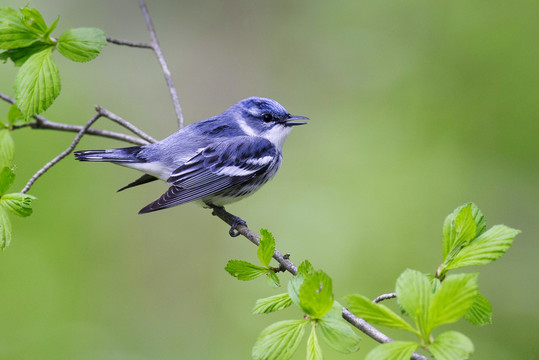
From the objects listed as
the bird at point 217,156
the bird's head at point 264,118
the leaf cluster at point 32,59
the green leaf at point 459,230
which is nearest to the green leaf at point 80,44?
the leaf cluster at point 32,59

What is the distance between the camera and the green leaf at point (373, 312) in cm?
88

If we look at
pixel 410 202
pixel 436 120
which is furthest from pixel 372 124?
pixel 410 202

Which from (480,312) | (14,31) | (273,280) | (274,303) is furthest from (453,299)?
(14,31)

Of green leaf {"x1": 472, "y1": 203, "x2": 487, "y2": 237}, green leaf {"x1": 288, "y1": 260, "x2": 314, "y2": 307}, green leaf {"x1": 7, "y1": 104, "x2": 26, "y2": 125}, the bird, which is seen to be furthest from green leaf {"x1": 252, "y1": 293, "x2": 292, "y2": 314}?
the bird

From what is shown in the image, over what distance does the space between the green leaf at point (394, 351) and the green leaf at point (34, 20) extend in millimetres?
1427

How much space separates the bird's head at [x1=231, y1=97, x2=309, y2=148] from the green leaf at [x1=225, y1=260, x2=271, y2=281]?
1.94 metres

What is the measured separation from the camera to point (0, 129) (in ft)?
6.52

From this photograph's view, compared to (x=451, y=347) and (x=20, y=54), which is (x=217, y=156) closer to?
(x=20, y=54)

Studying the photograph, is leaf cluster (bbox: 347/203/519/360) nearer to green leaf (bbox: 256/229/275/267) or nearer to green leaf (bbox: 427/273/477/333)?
green leaf (bbox: 427/273/477/333)

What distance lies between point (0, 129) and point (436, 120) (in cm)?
304

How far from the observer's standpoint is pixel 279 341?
1.02 meters

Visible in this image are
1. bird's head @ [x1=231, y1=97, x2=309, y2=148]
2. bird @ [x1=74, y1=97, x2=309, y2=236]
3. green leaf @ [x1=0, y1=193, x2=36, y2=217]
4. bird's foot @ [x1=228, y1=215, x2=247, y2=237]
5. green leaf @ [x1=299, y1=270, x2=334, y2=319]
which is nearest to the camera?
green leaf @ [x1=299, y1=270, x2=334, y2=319]

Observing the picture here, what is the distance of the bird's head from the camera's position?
3216 mm

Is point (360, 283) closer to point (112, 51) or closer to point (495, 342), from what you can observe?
point (495, 342)
